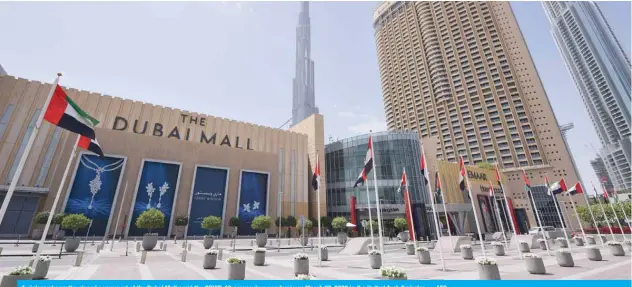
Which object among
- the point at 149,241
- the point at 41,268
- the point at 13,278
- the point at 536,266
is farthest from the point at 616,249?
the point at 149,241

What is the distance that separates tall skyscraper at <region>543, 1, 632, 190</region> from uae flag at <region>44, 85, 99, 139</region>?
216 metres

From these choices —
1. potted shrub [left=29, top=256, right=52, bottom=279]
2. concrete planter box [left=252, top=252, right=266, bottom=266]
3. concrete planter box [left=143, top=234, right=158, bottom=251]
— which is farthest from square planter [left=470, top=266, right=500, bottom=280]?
concrete planter box [left=143, top=234, right=158, bottom=251]

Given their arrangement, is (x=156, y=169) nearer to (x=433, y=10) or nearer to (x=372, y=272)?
(x=372, y=272)

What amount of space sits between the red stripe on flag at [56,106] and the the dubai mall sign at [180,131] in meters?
42.6

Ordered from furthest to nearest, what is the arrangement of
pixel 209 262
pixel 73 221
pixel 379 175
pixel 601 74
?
pixel 601 74
pixel 379 175
pixel 73 221
pixel 209 262

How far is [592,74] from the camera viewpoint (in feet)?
539

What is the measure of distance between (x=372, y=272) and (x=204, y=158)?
4129 cm

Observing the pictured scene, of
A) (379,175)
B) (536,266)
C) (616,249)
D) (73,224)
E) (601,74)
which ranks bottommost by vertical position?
(536,266)

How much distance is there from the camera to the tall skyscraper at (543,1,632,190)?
149m

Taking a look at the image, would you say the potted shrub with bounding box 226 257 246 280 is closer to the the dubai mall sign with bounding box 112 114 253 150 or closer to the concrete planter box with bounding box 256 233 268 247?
the concrete planter box with bounding box 256 233 268 247

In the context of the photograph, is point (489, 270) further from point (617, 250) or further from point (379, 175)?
point (379, 175)

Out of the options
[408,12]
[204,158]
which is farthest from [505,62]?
[204,158]

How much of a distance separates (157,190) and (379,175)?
42.2 m

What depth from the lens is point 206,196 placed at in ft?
147
